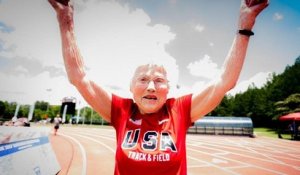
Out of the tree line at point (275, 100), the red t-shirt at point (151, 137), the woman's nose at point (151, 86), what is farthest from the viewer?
the tree line at point (275, 100)

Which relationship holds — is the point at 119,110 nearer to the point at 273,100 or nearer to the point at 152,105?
the point at 152,105

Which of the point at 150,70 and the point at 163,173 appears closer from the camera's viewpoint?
the point at 163,173

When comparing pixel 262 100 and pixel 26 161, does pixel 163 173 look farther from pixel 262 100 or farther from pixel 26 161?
pixel 262 100

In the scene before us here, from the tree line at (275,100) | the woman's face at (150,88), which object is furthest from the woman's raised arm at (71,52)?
the tree line at (275,100)

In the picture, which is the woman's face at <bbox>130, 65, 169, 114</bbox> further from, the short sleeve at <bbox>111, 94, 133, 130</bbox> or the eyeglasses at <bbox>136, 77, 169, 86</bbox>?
the short sleeve at <bbox>111, 94, 133, 130</bbox>

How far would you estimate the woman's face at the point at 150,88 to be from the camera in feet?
5.76

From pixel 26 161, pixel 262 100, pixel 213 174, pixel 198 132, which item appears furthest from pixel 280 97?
pixel 26 161

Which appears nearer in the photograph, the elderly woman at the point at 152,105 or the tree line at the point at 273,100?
the elderly woman at the point at 152,105

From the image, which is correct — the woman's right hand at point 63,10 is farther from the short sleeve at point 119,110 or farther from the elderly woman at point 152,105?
the short sleeve at point 119,110

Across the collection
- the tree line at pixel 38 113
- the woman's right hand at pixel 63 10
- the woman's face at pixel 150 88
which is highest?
the tree line at pixel 38 113

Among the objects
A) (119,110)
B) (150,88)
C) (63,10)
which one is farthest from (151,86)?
(63,10)

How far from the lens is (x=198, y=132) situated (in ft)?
86.3

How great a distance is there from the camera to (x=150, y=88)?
172cm

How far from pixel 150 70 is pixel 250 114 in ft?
183
